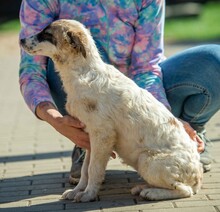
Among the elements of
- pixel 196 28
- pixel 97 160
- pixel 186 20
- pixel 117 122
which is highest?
pixel 117 122

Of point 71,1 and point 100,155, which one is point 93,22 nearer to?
point 71,1

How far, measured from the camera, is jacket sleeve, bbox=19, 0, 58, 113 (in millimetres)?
5398

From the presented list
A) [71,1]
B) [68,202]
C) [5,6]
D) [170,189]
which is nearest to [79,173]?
[68,202]

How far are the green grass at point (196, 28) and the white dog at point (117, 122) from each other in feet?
42.7

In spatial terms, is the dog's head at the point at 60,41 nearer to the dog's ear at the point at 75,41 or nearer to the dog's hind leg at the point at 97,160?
the dog's ear at the point at 75,41

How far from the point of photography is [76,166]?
5609mm

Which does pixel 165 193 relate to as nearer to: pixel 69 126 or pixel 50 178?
pixel 69 126

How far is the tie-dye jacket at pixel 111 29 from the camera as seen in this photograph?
5484 mm

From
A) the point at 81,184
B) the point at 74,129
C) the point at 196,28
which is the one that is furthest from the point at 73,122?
the point at 196,28

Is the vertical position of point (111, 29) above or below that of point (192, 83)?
above

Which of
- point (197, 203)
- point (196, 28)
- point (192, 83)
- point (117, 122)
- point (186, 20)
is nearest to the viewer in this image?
point (197, 203)

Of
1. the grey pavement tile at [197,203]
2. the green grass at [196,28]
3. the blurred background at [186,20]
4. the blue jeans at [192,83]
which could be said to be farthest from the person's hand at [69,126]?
the green grass at [196,28]

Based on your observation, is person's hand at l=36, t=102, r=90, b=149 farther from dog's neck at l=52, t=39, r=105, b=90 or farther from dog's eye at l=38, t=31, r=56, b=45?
dog's eye at l=38, t=31, r=56, b=45

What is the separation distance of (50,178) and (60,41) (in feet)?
4.63
